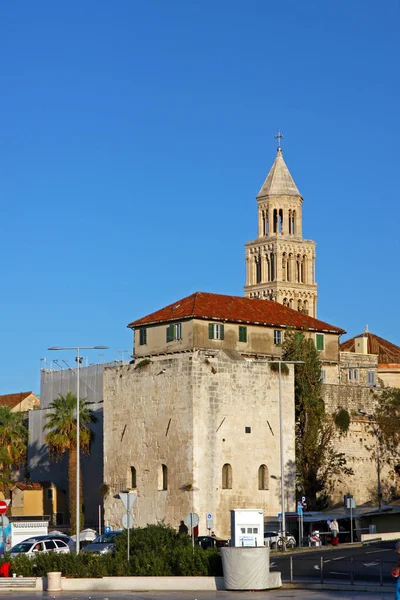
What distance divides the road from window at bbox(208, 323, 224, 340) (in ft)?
74.0

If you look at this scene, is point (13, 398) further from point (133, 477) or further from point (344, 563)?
point (344, 563)

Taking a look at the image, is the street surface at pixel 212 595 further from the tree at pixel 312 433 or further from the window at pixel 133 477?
the tree at pixel 312 433

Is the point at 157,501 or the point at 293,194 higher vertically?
the point at 293,194

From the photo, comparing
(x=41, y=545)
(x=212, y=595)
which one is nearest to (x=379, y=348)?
(x=41, y=545)

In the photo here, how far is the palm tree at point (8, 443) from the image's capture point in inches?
3123

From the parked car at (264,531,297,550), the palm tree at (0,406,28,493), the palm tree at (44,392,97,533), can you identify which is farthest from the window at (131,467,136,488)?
the palm tree at (0,406,28,493)

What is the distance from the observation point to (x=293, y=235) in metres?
157

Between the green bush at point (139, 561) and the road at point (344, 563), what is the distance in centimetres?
309

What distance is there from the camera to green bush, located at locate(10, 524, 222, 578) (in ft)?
129

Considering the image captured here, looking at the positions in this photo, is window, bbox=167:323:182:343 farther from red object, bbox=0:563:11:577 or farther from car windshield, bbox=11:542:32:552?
red object, bbox=0:563:11:577

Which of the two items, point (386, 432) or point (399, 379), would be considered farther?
point (399, 379)

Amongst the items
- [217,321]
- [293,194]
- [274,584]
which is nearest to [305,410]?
[217,321]

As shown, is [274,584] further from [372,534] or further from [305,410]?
[305,410]

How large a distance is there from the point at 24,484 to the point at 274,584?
163 ft
